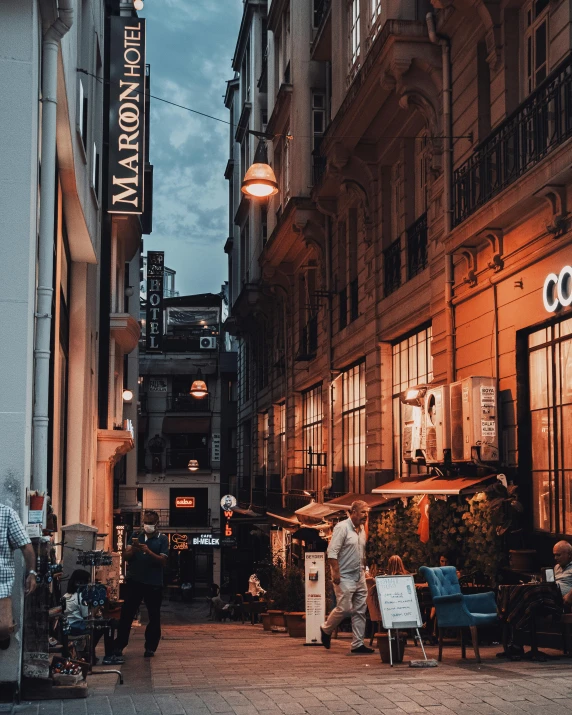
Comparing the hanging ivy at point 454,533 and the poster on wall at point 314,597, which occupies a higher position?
the hanging ivy at point 454,533

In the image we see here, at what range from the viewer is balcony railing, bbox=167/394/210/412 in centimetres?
6100

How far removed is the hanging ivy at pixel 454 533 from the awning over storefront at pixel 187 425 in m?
43.8

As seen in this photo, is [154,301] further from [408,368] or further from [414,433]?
[414,433]

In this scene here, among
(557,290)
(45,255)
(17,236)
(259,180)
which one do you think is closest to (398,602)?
(557,290)

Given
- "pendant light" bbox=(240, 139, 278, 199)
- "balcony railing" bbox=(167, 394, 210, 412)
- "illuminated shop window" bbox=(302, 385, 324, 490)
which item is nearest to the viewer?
"pendant light" bbox=(240, 139, 278, 199)

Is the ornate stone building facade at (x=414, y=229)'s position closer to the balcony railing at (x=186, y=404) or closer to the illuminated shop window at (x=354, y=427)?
the illuminated shop window at (x=354, y=427)

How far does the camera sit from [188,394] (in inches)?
2424

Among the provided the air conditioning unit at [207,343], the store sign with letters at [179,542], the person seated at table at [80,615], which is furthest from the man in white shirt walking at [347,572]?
the air conditioning unit at [207,343]

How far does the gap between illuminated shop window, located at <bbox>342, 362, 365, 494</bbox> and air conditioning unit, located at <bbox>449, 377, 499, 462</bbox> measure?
28.8 ft

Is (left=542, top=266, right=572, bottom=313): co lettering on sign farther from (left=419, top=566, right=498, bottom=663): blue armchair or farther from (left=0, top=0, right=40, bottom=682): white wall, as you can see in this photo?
(left=0, top=0, right=40, bottom=682): white wall

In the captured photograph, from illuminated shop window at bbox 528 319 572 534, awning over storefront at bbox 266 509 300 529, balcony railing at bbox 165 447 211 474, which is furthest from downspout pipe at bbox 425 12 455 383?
balcony railing at bbox 165 447 211 474

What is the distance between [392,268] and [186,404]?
137 feet

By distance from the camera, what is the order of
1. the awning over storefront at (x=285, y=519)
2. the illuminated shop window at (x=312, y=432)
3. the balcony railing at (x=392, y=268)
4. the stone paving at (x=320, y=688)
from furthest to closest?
the illuminated shop window at (x=312, y=432) → the awning over storefront at (x=285, y=519) → the balcony railing at (x=392, y=268) → the stone paving at (x=320, y=688)

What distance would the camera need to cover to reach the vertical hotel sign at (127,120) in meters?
21.4
